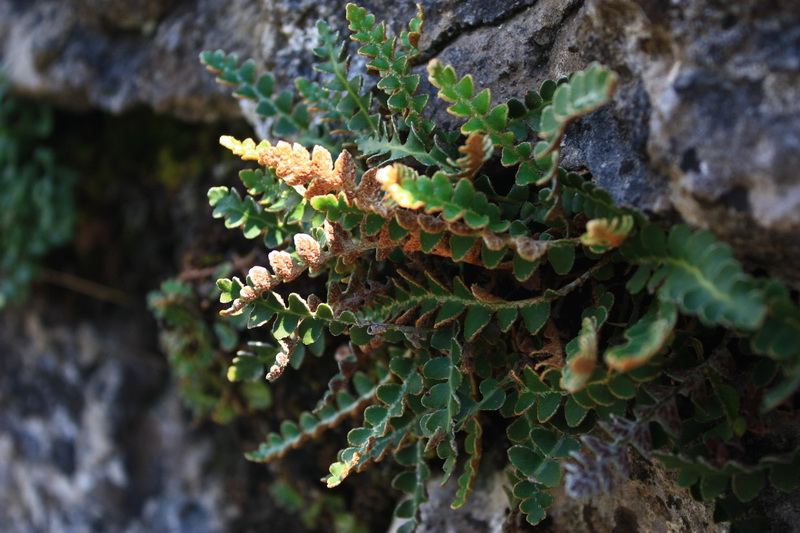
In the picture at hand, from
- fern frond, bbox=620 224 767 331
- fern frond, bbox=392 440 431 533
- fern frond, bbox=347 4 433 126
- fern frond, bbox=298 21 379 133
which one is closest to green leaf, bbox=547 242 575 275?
fern frond, bbox=620 224 767 331

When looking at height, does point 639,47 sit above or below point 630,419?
above

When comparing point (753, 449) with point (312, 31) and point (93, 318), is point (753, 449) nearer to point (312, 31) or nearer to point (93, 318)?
point (312, 31)

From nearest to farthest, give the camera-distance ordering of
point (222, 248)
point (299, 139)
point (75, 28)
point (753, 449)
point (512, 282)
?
point (753, 449) < point (512, 282) < point (299, 139) < point (222, 248) < point (75, 28)

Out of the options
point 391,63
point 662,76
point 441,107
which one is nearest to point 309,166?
point 391,63

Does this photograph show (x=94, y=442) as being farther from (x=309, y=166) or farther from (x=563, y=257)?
(x=563, y=257)

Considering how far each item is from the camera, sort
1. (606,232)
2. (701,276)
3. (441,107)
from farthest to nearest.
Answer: (441,107)
(606,232)
(701,276)

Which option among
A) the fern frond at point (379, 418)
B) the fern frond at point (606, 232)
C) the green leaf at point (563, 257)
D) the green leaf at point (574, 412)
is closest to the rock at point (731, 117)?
the fern frond at point (606, 232)

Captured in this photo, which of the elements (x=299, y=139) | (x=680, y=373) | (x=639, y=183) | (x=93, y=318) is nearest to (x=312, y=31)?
(x=299, y=139)
